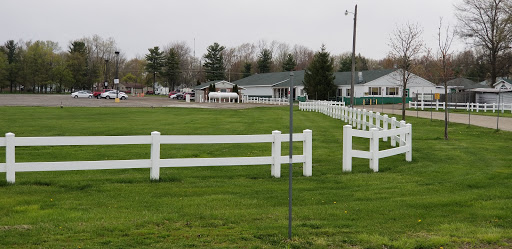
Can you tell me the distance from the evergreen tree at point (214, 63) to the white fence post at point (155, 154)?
10798cm

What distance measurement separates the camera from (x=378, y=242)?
632 cm

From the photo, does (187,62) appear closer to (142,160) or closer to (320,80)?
(320,80)

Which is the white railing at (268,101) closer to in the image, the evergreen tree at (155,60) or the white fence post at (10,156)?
the evergreen tree at (155,60)

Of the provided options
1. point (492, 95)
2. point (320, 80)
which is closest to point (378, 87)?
point (320, 80)

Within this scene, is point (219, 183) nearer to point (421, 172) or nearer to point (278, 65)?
point (421, 172)

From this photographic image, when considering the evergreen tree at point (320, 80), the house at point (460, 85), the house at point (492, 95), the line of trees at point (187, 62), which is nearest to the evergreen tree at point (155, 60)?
the line of trees at point (187, 62)

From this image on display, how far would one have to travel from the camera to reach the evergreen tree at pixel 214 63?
118 m

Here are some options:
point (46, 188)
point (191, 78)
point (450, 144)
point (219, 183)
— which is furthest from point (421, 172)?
point (191, 78)

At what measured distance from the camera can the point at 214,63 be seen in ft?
388

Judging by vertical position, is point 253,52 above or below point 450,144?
above

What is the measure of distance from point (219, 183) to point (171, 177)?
1144 mm

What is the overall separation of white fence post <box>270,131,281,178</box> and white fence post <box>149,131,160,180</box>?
2265 millimetres

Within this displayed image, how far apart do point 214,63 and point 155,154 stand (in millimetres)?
109461

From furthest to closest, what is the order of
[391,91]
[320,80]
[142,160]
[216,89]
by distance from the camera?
[216,89]
[391,91]
[320,80]
[142,160]
